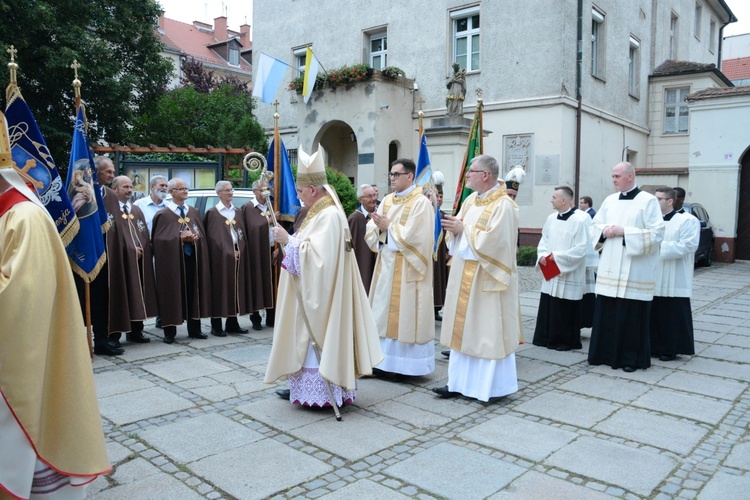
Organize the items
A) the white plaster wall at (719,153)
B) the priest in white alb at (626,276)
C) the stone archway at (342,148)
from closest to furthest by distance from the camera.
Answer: the priest in white alb at (626,276), the white plaster wall at (719,153), the stone archway at (342,148)

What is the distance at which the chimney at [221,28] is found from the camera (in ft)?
153

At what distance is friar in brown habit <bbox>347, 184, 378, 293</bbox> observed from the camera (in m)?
8.03

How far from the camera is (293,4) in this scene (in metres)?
22.1

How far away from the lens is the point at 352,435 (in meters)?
4.30

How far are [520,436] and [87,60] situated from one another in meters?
17.9

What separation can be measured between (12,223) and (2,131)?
0.44 m

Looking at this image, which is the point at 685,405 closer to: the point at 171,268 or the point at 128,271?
the point at 171,268

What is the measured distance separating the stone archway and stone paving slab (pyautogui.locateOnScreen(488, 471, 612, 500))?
17658 millimetres

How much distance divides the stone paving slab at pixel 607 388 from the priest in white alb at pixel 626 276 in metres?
0.46

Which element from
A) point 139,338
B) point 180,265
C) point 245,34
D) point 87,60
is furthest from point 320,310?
point 245,34

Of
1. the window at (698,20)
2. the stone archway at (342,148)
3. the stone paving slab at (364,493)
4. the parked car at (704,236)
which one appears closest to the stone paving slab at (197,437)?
the stone paving slab at (364,493)

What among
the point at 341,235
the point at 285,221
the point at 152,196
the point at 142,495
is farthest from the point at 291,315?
the point at 152,196

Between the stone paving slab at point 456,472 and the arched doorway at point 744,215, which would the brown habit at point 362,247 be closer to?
the stone paving slab at point 456,472

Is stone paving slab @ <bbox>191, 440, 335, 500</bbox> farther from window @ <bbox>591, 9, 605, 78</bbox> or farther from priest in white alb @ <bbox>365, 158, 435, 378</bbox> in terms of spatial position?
window @ <bbox>591, 9, 605, 78</bbox>
